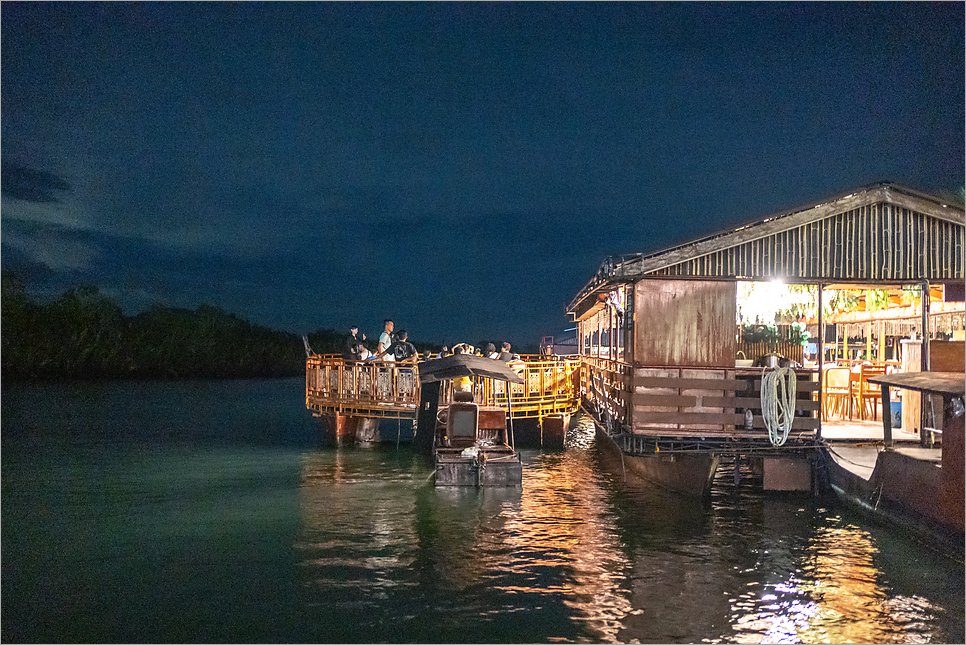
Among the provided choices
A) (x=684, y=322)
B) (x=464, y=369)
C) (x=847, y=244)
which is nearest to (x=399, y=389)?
(x=464, y=369)

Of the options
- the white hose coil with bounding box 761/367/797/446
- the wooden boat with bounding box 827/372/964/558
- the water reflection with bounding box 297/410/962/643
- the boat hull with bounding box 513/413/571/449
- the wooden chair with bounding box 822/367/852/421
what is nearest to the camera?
the water reflection with bounding box 297/410/962/643

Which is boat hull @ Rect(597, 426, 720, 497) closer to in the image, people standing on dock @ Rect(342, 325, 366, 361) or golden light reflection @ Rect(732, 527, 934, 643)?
golden light reflection @ Rect(732, 527, 934, 643)

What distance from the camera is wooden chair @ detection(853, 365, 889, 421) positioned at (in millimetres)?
17556

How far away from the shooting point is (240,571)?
35.0ft

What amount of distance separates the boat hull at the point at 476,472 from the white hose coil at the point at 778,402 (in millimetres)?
5660

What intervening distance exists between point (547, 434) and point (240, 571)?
14.8 meters

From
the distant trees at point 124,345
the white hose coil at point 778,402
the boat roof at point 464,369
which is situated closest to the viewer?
the white hose coil at point 778,402

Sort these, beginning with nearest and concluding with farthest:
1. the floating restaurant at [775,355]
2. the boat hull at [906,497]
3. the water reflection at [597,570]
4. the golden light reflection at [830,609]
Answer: the golden light reflection at [830,609] < the water reflection at [597,570] < the boat hull at [906,497] < the floating restaurant at [775,355]

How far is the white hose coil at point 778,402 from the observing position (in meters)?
14.1

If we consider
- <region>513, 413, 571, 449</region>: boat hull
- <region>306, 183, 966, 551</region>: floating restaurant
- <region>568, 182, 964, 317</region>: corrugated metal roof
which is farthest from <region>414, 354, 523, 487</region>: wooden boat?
<region>568, 182, 964, 317</region>: corrugated metal roof

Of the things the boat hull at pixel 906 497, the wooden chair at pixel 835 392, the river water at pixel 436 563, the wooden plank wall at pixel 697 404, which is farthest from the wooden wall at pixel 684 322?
the wooden chair at pixel 835 392

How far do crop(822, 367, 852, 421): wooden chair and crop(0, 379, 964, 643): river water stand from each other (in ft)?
10.7

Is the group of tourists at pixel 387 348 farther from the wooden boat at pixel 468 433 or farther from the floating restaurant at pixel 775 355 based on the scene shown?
the floating restaurant at pixel 775 355

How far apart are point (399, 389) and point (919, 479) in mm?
15352
